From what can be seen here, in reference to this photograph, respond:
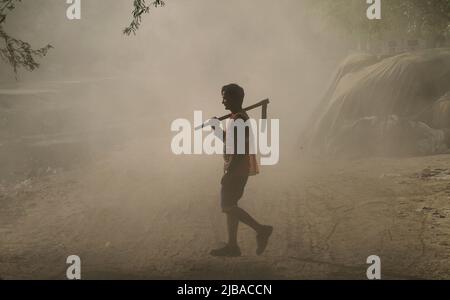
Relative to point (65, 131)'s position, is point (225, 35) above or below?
above

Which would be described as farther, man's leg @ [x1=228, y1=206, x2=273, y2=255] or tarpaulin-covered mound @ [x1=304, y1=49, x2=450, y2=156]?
tarpaulin-covered mound @ [x1=304, y1=49, x2=450, y2=156]

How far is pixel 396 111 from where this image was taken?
11.6 meters

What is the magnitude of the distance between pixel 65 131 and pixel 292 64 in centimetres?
2184

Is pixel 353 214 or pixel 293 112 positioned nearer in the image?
pixel 353 214

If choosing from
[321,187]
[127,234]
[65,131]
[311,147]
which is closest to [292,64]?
[65,131]

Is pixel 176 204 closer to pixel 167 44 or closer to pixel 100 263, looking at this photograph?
pixel 100 263

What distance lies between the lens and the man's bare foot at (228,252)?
5.42m

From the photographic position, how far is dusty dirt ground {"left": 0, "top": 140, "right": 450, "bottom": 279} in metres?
5.41

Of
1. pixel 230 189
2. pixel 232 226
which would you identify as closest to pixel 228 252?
pixel 232 226

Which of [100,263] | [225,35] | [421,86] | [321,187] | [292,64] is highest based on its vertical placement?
[225,35]

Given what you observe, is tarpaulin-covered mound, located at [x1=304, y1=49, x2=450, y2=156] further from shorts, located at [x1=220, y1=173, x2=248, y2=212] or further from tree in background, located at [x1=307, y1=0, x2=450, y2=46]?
shorts, located at [x1=220, y1=173, x2=248, y2=212]

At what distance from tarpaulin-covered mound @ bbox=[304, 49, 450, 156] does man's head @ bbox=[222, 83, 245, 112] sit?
7033mm

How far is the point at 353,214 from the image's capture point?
7168 mm

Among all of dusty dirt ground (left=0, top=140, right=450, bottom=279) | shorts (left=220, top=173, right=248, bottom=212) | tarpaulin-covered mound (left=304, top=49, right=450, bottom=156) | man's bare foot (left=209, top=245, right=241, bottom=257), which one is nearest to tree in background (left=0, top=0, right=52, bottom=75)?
dusty dirt ground (left=0, top=140, right=450, bottom=279)
